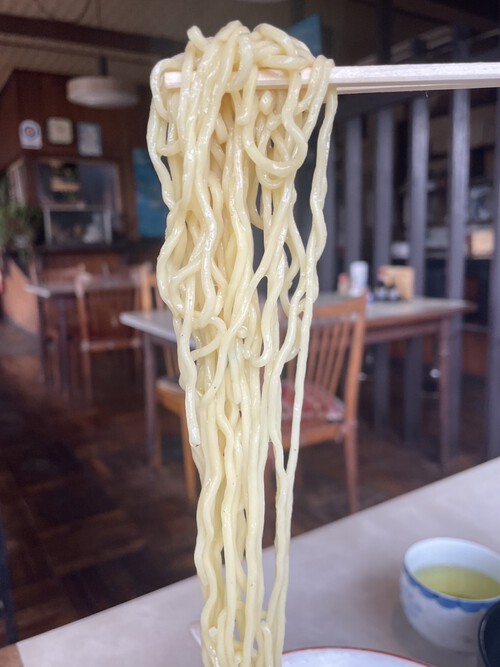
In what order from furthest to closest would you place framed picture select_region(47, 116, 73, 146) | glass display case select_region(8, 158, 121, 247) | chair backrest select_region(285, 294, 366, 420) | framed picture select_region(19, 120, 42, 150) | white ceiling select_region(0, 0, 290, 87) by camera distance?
glass display case select_region(8, 158, 121, 247) < framed picture select_region(47, 116, 73, 146) < framed picture select_region(19, 120, 42, 150) < white ceiling select_region(0, 0, 290, 87) < chair backrest select_region(285, 294, 366, 420)

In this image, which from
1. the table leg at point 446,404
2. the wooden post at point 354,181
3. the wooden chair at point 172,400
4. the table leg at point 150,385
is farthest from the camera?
the wooden post at point 354,181

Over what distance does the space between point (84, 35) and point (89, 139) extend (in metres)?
1.92

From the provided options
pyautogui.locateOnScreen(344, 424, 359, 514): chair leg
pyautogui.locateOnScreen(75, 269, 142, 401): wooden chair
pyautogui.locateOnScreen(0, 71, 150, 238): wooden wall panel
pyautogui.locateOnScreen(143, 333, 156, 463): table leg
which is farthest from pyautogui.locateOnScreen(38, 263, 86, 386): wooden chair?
pyautogui.locateOnScreen(0, 71, 150, 238): wooden wall panel

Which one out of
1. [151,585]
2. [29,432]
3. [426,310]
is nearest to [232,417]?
[151,585]

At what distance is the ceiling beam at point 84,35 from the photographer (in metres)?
4.66

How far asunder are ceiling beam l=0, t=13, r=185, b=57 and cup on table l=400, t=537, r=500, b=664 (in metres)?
4.85

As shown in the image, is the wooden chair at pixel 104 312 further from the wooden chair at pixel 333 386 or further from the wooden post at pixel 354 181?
the wooden chair at pixel 333 386

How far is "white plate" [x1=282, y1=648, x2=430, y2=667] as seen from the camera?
1.41 ft

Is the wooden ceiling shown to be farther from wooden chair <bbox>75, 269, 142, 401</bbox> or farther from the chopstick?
the chopstick

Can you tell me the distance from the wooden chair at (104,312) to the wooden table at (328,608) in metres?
3.19

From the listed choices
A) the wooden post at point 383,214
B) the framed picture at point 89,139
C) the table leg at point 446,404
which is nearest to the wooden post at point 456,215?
the table leg at point 446,404

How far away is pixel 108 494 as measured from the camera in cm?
239

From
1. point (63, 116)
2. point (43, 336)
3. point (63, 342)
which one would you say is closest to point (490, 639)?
point (63, 342)

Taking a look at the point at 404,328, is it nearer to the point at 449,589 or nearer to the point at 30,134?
the point at 449,589
